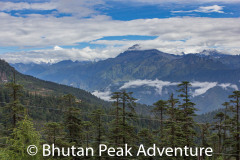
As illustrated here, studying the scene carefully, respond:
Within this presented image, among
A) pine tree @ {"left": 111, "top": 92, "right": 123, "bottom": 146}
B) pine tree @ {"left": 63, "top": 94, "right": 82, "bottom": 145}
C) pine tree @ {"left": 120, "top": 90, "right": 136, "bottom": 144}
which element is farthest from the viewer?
pine tree @ {"left": 63, "top": 94, "right": 82, "bottom": 145}

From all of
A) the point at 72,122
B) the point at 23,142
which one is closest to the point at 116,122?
the point at 72,122

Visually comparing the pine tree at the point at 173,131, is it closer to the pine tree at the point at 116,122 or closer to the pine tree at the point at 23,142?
the pine tree at the point at 116,122

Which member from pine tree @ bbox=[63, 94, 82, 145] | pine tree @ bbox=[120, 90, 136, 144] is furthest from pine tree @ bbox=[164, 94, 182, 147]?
pine tree @ bbox=[63, 94, 82, 145]

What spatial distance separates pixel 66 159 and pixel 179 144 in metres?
11.6

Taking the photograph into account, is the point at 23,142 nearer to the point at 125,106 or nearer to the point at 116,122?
the point at 116,122

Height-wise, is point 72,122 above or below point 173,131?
above

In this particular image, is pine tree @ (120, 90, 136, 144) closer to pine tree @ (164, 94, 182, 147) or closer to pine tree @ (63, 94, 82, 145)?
pine tree @ (164, 94, 182, 147)

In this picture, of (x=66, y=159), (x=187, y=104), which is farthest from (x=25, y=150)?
(x=187, y=104)

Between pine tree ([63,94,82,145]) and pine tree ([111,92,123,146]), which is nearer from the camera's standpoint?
pine tree ([111,92,123,146])

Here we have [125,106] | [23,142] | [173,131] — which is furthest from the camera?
[173,131]

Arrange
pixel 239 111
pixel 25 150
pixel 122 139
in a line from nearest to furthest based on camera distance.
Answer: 1. pixel 25 150
2. pixel 122 139
3. pixel 239 111

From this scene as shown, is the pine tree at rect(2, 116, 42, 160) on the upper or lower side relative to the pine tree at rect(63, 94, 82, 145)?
upper

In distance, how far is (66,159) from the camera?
2164cm

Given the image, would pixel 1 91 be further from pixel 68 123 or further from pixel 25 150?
pixel 25 150
